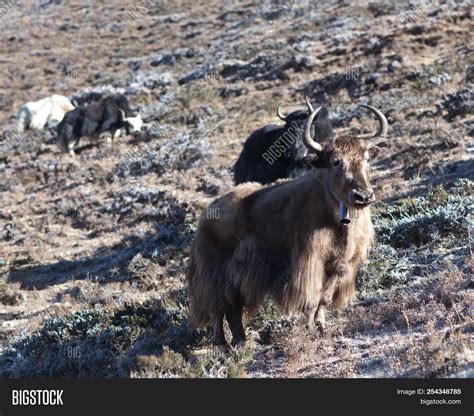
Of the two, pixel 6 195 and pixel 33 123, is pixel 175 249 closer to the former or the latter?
pixel 6 195

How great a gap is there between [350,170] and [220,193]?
9.39 m

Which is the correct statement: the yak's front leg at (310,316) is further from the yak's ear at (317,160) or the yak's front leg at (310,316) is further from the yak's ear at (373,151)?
the yak's ear at (373,151)

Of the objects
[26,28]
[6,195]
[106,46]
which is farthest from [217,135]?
[26,28]

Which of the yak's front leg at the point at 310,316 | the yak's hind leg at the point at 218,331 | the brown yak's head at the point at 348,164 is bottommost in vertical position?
the yak's hind leg at the point at 218,331

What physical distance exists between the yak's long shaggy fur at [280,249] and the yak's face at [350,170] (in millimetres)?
17

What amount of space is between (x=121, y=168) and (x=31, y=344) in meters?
12.1

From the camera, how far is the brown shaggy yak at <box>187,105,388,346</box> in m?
7.00

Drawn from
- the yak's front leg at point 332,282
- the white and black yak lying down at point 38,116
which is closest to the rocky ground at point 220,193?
the yak's front leg at point 332,282

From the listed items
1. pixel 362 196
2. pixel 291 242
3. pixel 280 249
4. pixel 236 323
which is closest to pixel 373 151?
pixel 362 196

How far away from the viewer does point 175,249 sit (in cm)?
1305

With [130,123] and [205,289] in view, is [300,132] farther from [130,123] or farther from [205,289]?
[130,123]

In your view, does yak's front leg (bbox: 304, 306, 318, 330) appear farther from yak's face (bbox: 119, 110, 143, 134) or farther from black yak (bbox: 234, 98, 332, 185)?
yak's face (bbox: 119, 110, 143, 134)

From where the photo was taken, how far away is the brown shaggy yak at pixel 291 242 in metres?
7.00

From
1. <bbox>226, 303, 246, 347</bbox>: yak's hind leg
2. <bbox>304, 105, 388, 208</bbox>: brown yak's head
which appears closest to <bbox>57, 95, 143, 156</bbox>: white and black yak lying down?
<bbox>226, 303, 246, 347</bbox>: yak's hind leg
